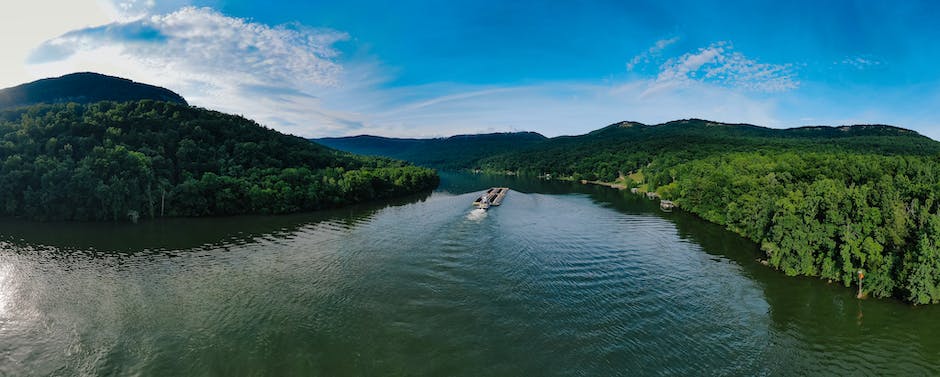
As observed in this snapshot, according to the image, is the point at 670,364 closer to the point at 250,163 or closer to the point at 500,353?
the point at 500,353

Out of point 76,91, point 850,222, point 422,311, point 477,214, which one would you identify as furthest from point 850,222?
point 76,91

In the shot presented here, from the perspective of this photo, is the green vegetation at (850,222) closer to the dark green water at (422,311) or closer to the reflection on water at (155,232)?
the dark green water at (422,311)

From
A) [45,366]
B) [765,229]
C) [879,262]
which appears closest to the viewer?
[45,366]

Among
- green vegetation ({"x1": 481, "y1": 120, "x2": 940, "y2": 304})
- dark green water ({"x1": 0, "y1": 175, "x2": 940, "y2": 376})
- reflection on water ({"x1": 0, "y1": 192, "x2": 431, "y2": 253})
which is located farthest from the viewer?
reflection on water ({"x1": 0, "y1": 192, "x2": 431, "y2": 253})

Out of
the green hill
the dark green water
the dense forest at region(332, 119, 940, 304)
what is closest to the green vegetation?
the dense forest at region(332, 119, 940, 304)

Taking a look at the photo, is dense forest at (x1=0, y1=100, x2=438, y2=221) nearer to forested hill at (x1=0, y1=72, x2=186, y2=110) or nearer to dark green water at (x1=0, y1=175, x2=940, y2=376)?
dark green water at (x1=0, y1=175, x2=940, y2=376)

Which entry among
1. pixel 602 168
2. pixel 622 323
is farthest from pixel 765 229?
pixel 602 168
